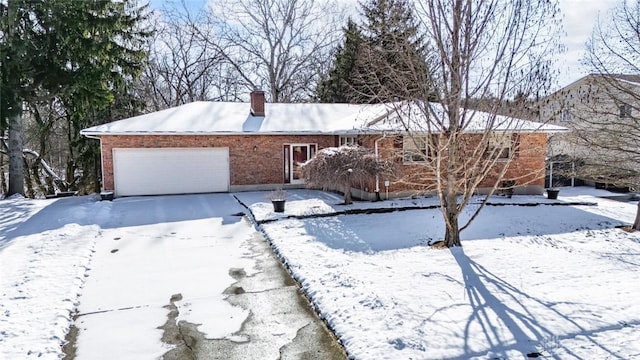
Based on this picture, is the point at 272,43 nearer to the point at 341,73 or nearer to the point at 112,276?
the point at 341,73

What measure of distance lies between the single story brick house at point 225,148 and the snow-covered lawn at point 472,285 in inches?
192

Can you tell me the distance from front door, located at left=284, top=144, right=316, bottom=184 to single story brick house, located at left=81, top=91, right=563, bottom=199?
0.14ft

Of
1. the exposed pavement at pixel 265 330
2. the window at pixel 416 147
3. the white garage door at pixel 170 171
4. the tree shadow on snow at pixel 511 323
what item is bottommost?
the exposed pavement at pixel 265 330

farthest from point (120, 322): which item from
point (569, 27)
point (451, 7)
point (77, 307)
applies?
point (569, 27)

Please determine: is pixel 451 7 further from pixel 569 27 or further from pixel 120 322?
pixel 120 322

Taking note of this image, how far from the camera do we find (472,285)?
658 centimetres

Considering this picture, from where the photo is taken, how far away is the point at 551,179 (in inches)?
825

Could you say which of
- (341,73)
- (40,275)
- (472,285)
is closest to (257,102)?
(341,73)

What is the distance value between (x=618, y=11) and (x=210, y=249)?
12.1m

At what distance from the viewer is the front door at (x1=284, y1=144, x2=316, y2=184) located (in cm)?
1829

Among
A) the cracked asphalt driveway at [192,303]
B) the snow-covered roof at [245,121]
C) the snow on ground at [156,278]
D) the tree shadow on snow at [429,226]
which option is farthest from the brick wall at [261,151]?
the cracked asphalt driveway at [192,303]

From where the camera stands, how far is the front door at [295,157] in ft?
60.0

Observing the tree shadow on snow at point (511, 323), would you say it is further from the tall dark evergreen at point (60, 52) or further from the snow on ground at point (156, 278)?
the tall dark evergreen at point (60, 52)

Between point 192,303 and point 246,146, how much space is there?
12068 mm
